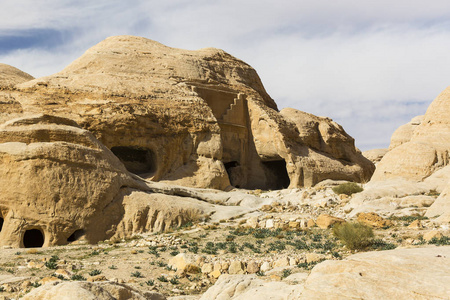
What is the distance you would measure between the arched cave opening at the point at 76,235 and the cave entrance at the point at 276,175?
19039 mm

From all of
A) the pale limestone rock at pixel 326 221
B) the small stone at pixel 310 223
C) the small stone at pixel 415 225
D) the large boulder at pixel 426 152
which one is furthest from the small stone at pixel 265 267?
the large boulder at pixel 426 152

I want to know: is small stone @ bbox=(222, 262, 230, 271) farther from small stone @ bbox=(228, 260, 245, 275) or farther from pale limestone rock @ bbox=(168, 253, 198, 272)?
pale limestone rock @ bbox=(168, 253, 198, 272)

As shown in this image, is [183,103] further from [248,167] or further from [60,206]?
[60,206]

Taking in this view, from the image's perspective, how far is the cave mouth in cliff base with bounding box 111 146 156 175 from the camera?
29.9 metres

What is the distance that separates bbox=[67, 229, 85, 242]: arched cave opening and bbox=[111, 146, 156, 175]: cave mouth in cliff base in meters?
11.3

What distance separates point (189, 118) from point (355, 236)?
17.5m

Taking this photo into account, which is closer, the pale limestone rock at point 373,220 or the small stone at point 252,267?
the small stone at point 252,267

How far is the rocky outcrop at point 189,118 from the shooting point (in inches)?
1097

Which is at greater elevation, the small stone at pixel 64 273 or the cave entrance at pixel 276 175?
the cave entrance at pixel 276 175

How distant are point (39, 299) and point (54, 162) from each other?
13.3 m

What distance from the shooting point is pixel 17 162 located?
17703 mm

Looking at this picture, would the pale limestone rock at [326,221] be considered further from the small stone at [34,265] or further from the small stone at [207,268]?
the small stone at [34,265]

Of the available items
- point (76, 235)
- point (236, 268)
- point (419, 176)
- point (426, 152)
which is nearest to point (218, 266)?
point (236, 268)

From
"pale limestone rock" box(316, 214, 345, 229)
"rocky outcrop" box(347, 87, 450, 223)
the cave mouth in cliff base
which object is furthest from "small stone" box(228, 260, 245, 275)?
the cave mouth in cliff base
